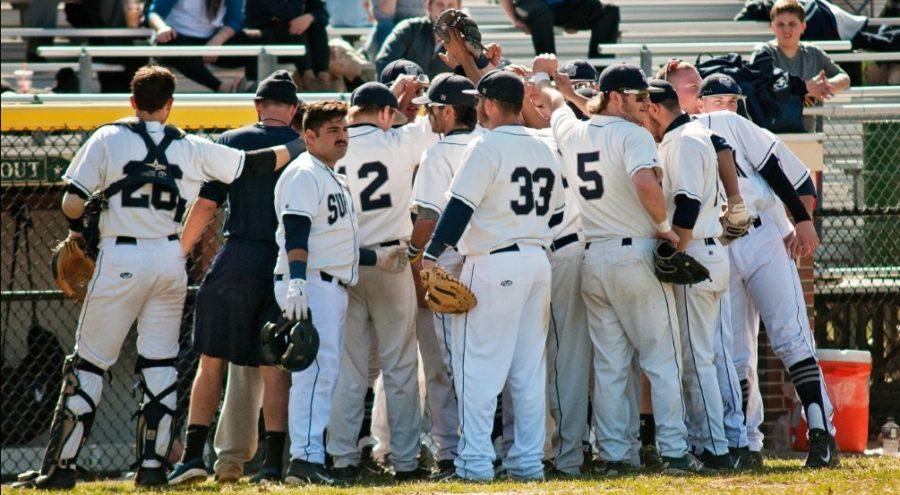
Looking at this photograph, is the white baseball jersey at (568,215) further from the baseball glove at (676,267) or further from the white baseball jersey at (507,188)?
the baseball glove at (676,267)

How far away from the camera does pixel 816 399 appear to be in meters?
7.50

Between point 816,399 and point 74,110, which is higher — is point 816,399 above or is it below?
below

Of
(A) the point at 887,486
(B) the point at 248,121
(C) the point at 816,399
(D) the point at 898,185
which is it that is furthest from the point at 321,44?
(A) the point at 887,486

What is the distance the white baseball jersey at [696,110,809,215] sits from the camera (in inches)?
303

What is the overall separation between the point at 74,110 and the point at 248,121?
4.09 ft

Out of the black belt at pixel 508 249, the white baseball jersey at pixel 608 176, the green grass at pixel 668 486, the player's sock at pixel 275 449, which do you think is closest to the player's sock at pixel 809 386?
the green grass at pixel 668 486

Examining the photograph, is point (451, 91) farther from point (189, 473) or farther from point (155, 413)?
point (189, 473)

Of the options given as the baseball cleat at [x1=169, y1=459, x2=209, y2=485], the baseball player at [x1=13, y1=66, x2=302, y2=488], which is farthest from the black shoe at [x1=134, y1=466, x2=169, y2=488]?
the baseball cleat at [x1=169, y1=459, x2=209, y2=485]

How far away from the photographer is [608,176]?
714cm

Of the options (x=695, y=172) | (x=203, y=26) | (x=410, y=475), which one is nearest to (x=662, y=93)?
(x=695, y=172)

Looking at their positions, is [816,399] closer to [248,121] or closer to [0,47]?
[248,121]

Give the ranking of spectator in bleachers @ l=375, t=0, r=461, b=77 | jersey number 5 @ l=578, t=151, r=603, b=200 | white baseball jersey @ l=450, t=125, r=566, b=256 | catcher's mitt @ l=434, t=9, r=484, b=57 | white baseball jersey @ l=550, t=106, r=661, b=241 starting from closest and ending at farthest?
white baseball jersey @ l=450, t=125, r=566, b=256 → white baseball jersey @ l=550, t=106, r=661, b=241 → jersey number 5 @ l=578, t=151, r=603, b=200 → catcher's mitt @ l=434, t=9, r=484, b=57 → spectator in bleachers @ l=375, t=0, r=461, b=77

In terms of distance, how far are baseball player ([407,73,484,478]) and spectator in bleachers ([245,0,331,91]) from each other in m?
3.92

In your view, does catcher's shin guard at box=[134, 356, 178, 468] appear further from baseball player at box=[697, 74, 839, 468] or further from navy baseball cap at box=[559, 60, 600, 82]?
baseball player at box=[697, 74, 839, 468]
